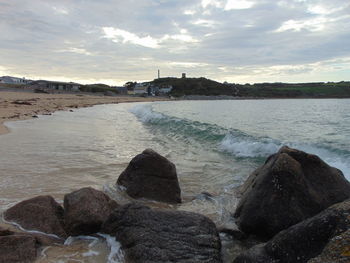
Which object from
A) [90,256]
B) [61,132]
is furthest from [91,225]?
[61,132]

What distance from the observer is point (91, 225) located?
5.03 meters

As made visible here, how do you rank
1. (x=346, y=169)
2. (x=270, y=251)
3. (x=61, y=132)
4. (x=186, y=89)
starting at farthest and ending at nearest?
(x=186, y=89) → (x=61, y=132) → (x=346, y=169) → (x=270, y=251)

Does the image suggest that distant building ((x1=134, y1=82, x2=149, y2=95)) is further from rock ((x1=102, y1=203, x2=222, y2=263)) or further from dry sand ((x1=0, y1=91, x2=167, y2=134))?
rock ((x1=102, y1=203, x2=222, y2=263))

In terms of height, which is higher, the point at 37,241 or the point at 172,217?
the point at 172,217

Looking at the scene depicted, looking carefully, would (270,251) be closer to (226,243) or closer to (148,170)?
(226,243)

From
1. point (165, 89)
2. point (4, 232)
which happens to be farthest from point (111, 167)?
point (165, 89)

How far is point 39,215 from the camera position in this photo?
5109 mm

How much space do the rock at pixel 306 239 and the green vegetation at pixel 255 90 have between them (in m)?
137

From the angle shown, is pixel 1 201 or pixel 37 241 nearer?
pixel 37 241

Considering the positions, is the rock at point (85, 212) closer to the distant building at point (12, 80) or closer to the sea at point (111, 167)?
the sea at point (111, 167)

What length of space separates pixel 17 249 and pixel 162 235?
1.73 m

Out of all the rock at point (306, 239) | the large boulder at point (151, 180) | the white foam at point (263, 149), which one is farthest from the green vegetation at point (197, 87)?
the rock at point (306, 239)

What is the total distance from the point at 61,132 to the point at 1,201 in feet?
35.1

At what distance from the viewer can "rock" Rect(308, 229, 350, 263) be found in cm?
251
